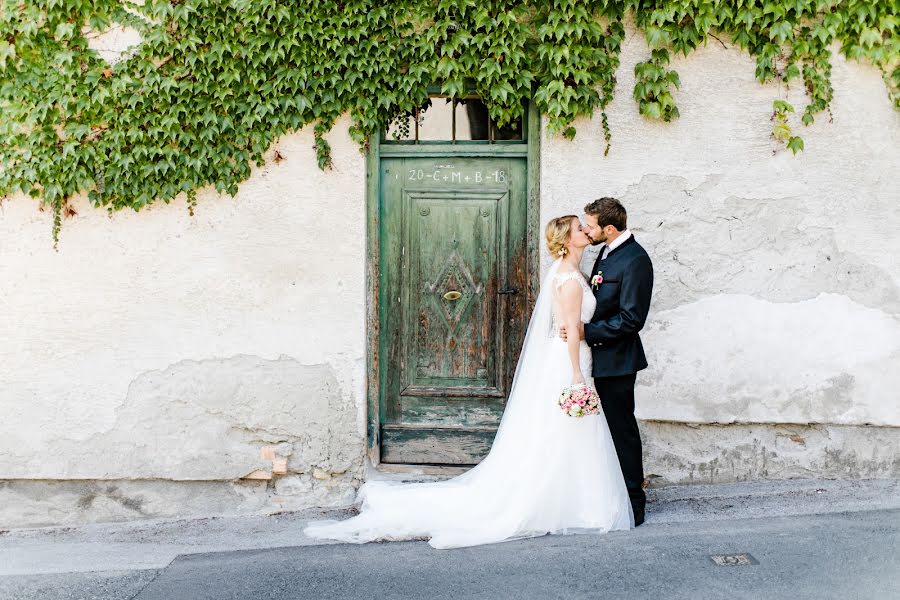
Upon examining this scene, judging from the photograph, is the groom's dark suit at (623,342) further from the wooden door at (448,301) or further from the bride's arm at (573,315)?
the wooden door at (448,301)

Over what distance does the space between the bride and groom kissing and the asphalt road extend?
5.9 inches

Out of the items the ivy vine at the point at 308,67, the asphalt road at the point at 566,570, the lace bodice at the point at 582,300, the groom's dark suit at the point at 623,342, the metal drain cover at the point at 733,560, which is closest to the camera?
the asphalt road at the point at 566,570

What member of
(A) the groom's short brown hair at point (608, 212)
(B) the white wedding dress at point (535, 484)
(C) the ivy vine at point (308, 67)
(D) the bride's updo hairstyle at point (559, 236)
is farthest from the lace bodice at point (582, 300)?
(C) the ivy vine at point (308, 67)

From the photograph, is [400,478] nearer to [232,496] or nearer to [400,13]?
[232,496]

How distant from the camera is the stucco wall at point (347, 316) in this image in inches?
211

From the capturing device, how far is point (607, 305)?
15.3 ft

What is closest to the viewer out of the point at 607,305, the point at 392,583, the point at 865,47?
the point at 392,583

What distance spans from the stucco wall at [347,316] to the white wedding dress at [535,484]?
846mm

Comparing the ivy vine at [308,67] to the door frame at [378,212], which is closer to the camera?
the ivy vine at [308,67]

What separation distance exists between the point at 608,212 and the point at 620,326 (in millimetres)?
709

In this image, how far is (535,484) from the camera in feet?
15.0

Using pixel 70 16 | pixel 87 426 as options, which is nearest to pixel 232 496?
pixel 87 426

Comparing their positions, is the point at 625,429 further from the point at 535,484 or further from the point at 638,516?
the point at 535,484

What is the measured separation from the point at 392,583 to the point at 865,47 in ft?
14.9
